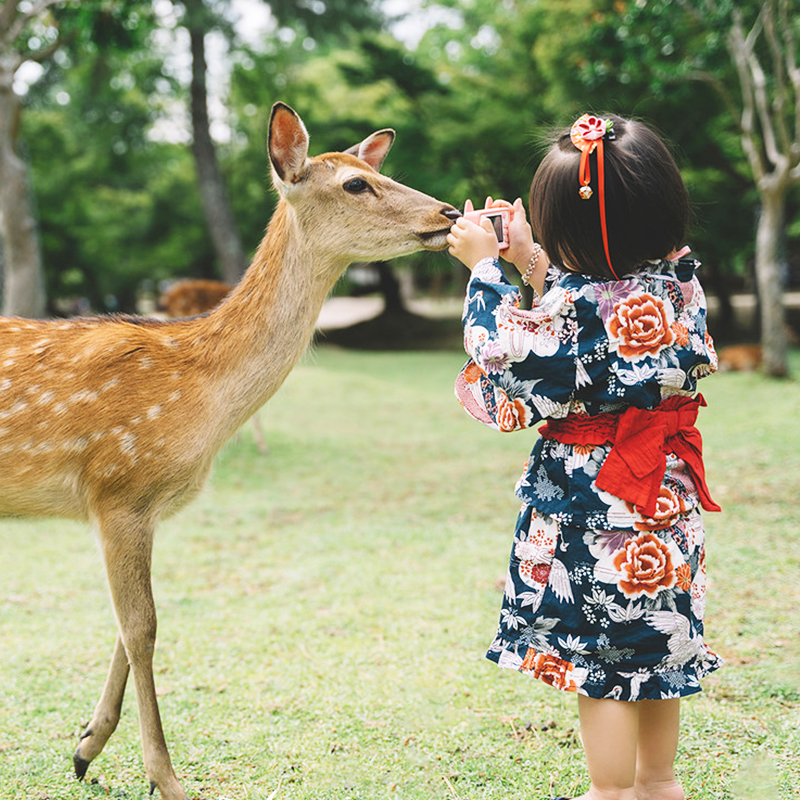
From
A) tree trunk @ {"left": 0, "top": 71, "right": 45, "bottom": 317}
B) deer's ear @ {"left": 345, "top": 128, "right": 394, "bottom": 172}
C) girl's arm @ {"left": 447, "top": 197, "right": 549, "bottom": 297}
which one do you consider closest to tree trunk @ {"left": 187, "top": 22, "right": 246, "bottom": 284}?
tree trunk @ {"left": 0, "top": 71, "right": 45, "bottom": 317}

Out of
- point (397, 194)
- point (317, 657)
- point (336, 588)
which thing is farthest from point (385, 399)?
point (397, 194)

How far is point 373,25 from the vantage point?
18.3 metres

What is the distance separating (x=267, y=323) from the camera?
284cm

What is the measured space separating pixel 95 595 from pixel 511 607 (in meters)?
3.20

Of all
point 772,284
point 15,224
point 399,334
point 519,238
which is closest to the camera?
point 519,238

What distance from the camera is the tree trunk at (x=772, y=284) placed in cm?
1189

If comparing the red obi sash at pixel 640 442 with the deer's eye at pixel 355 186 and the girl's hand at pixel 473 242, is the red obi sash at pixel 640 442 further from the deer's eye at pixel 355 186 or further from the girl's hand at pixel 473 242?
the deer's eye at pixel 355 186

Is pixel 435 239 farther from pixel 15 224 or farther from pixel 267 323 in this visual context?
pixel 15 224

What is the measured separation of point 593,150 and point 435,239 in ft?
2.35

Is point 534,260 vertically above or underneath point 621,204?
underneath

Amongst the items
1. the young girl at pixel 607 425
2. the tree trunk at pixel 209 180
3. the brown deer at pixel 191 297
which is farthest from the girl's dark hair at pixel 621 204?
the tree trunk at pixel 209 180

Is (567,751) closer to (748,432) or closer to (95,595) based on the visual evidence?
(95,595)

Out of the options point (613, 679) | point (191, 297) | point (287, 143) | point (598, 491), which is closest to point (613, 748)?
point (613, 679)

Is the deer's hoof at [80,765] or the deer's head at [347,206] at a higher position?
the deer's head at [347,206]
